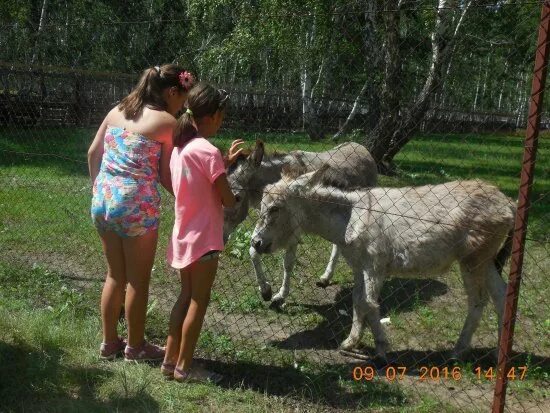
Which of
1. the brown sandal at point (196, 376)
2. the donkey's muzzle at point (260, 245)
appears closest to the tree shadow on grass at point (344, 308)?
the donkey's muzzle at point (260, 245)

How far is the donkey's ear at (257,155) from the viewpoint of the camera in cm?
536

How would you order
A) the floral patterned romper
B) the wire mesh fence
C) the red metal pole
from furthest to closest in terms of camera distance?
1. the wire mesh fence
2. the floral patterned romper
3. the red metal pole

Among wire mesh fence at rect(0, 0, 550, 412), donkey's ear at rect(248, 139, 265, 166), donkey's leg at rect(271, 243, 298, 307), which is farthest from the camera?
donkey's leg at rect(271, 243, 298, 307)

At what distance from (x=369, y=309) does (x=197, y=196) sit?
1.65 m

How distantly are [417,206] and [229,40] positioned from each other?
1234 cm

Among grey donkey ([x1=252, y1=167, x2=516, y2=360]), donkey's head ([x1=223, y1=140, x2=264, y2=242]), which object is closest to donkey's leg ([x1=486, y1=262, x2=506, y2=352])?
grey donkey ([x1=252, y1=167, x2=516, y2=360])

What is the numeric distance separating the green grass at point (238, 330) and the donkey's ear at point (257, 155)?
2.47ft

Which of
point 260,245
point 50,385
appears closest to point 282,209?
point 260,245

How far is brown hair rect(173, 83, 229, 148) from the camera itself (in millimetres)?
Answer: 3684

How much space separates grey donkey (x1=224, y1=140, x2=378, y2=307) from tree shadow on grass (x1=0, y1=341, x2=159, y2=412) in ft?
6.22

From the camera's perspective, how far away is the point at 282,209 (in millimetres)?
4852

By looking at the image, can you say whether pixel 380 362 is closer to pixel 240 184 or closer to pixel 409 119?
pixel 240 184

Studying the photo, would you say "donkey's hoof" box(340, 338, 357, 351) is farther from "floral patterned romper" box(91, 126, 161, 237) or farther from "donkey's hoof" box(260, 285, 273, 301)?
"floral patterned romper" box(91, 126, 161, 237)

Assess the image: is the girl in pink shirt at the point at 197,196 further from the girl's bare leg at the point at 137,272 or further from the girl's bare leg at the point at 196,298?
the girl's bare leg at the point at 137,272
